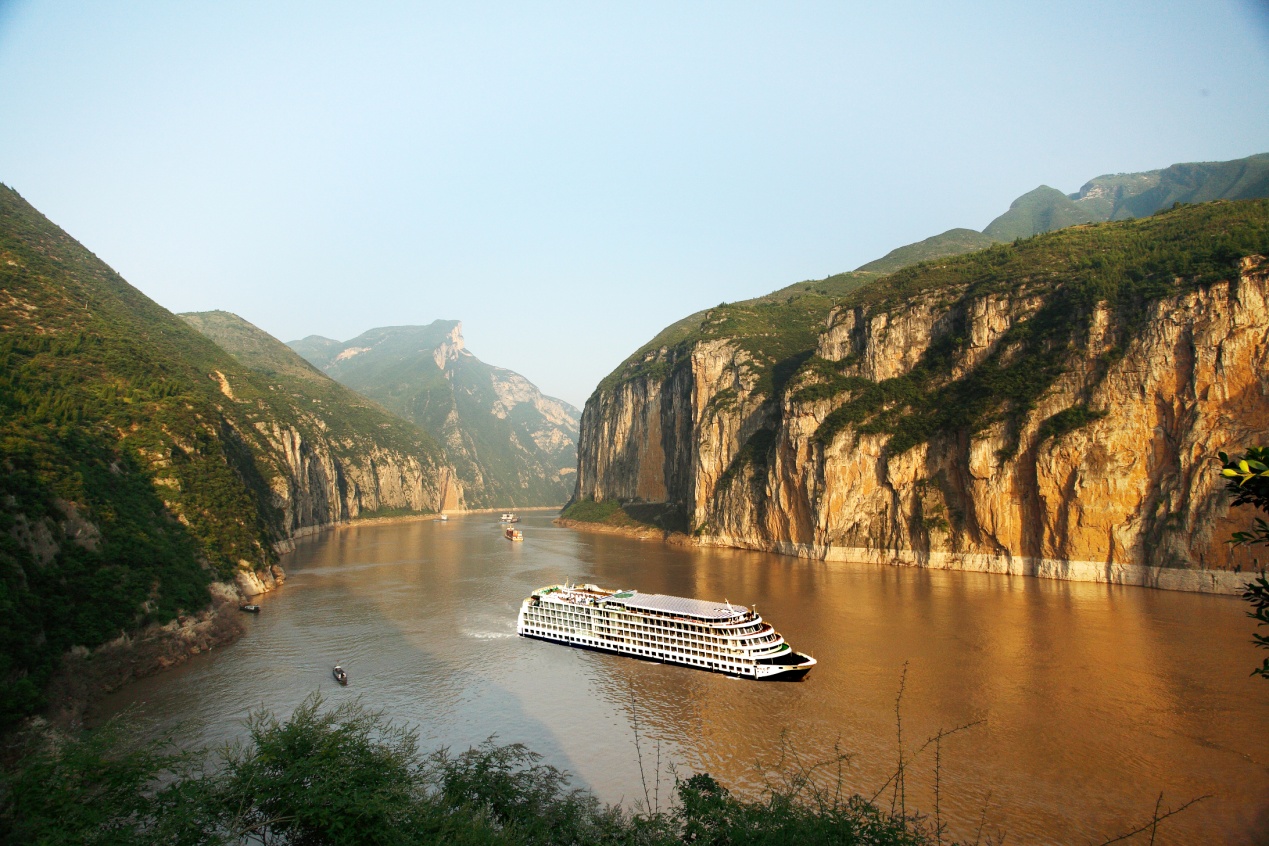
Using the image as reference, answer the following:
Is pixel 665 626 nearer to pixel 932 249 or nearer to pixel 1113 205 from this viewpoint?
pixel 932 249

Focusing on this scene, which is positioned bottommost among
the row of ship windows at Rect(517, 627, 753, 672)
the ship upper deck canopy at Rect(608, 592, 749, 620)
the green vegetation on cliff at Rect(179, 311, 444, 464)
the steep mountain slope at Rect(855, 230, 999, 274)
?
the row of ship windows at Rect(517, 627, 753, 672)

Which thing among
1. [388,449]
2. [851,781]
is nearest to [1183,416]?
[851,781]

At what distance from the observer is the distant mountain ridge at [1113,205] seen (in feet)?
453

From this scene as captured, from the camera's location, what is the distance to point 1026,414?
63.6m

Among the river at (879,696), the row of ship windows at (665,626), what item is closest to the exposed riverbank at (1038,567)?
the river at (879,696)

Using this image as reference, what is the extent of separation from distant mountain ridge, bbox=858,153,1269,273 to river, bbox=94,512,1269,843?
111930 mm

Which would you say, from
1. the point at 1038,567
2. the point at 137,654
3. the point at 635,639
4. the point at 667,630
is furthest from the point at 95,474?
the point at 1038,567

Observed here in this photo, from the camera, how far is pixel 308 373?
182m

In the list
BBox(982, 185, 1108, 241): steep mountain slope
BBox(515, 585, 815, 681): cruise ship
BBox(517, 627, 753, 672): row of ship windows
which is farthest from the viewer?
BBox(982, 185, 1108, 241): steep mountain slope

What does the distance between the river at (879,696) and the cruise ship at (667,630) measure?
93cm

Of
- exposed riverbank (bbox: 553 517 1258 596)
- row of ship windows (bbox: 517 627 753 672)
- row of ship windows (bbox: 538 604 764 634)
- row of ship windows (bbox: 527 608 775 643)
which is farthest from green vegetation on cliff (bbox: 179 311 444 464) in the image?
row of ship windows (bbox: 517 627 753 672)

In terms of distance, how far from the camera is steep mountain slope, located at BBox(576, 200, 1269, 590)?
2105 inches

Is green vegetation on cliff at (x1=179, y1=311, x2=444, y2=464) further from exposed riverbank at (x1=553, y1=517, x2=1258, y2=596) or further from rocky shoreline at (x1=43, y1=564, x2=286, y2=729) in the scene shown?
rocky shoreline at (x1=43, y1=564, x2=286, y2=729)

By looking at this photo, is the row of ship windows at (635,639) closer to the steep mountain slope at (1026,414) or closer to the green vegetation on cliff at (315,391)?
the steep mountain slope at (1026,414)
